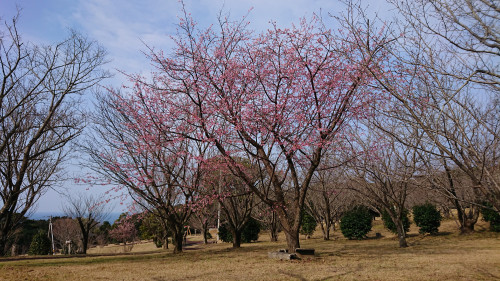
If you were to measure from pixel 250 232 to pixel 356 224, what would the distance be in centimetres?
701

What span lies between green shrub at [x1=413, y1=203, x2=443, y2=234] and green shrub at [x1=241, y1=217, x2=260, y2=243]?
9.91 metres

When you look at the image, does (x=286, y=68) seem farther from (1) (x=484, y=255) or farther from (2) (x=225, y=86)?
→ (1) (x=484, y=255)

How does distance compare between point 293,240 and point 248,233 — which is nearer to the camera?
point 293,240

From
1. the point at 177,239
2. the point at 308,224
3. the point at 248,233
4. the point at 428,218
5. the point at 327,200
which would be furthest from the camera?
the point at 308,224

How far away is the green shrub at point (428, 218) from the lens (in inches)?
719

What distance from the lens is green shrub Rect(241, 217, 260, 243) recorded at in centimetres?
2239

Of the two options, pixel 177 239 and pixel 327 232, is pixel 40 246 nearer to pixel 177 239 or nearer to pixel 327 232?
pixel 177 239

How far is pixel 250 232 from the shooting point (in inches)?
889

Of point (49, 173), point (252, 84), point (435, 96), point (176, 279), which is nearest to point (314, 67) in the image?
point (252, 84)

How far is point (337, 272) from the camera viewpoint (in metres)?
7.87

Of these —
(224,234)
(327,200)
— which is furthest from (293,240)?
(224,234)

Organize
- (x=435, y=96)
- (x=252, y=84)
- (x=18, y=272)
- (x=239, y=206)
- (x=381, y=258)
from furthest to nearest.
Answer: (x=239, y=206), (x=252, y=84), (x=381, y=258), (x=18, y=272), (x=435, y=96)

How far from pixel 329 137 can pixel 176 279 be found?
20.7 feet

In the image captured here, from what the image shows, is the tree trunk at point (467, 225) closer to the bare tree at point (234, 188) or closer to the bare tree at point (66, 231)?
the bare tree at point (234, 188)
